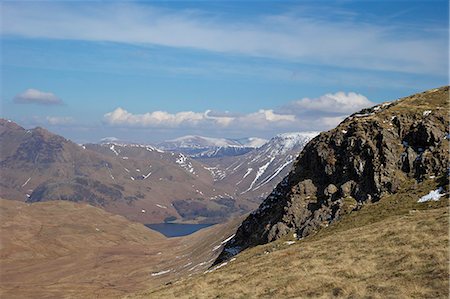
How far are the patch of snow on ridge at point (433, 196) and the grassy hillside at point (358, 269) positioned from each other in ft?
9.74

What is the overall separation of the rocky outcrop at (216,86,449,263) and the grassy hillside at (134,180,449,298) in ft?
50.8

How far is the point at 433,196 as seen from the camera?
181ft

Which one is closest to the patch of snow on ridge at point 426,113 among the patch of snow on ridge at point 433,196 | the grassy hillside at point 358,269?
the patch of snow on ridge at point 433,196

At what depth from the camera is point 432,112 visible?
73.4 meters

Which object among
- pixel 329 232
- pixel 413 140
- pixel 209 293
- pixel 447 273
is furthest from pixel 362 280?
pixel 413 140

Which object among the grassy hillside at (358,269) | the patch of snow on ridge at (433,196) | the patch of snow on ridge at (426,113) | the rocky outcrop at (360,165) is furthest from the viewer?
the patch of snow on ridge at (426,113)

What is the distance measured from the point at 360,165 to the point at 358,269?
43.6 meters

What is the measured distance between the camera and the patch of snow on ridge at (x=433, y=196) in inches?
2143

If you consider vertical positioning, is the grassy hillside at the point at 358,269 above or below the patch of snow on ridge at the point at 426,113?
below

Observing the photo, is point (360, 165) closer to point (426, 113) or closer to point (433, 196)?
point (426, 113)

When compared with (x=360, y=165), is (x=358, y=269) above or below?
below

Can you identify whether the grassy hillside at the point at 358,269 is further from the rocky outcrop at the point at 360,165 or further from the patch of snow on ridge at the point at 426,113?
the patch of snow on ridge at the point at 426,113

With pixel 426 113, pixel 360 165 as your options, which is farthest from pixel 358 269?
pixel 426 113

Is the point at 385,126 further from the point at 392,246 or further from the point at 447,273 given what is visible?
the point at 447,273
